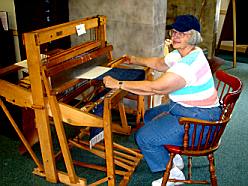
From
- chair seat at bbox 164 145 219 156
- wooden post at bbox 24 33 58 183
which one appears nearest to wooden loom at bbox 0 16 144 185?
wooden post at bbox 24 33 58 183

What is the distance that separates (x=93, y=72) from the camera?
2.29 metres

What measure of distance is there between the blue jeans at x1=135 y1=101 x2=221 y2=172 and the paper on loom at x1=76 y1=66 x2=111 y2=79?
524 mm

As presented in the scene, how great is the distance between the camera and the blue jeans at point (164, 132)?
1.97m

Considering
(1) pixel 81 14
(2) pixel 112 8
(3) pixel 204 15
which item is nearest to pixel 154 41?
(2) pixel 112 8

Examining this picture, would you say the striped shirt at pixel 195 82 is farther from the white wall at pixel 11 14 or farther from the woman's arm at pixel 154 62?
the white wall at pixel 11 14

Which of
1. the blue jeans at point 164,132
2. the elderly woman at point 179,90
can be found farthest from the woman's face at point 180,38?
the blue jeans at point 164,132

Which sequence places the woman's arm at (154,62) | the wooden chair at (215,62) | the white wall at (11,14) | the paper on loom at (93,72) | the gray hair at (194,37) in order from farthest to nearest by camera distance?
the wooden chair at (215,62) → the white wall at (11,14) → the woman's arm at (154,62) → the paper on loom at (93,72) → the gray hair at (194,37)

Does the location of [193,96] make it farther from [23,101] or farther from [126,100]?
[126,100]

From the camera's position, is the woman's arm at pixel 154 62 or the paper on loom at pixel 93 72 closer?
the paper on loom at pixel 93 72

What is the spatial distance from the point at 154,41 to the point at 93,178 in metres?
1.44

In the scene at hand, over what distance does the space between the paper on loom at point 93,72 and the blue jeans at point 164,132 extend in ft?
1.72

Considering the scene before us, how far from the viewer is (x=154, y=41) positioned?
3.07 metres

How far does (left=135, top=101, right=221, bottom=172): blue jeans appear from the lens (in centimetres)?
197

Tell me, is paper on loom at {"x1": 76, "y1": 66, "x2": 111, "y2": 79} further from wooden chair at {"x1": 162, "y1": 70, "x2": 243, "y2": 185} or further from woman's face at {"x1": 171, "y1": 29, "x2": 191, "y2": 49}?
wooden chair at {"x1": 162, "y1": 70, "x2": 243, "y2": 185}
